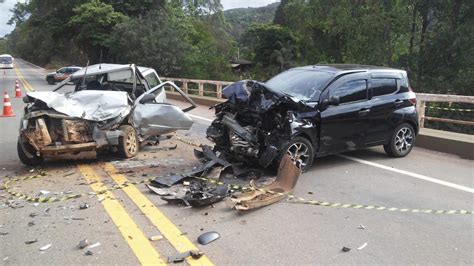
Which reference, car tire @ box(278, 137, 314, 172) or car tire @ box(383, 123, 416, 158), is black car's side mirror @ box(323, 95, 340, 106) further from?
car tire @ box(383, 123, 416, 158)

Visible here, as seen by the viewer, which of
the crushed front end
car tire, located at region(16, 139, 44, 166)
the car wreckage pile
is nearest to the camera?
the car wreckage pile

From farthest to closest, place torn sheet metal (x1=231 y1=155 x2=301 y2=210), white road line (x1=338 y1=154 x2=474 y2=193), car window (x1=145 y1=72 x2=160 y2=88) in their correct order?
car window (x1=145 y1=72 x2=160 y2=88) < white road line (x1=338 y1=154 x2=474 y2=193) < torn sheet metal (x1=231 y1=155 x2=301 y2=210)

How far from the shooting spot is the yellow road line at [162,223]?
432cm

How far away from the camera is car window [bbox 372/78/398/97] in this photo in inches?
321

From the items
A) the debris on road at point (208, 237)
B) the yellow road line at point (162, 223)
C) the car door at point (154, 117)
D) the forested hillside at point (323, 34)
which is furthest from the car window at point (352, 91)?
the forested hillside at point (323, 34)

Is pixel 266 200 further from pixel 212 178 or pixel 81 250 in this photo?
pixel 81 250

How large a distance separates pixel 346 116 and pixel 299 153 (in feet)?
3.64

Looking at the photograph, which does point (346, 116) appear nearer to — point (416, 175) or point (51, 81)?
point (416, 175)

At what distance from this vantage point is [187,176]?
664cm

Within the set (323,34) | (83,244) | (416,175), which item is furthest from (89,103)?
(323,34)

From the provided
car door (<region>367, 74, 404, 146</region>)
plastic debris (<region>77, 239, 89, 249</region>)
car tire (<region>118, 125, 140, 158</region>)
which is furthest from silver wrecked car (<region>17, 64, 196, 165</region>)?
car door (<region>367, 74, 404, 146</region>)

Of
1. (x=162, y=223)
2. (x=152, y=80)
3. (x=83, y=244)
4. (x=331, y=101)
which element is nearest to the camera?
(x=83, y=244)

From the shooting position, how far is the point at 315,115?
7.25 meters

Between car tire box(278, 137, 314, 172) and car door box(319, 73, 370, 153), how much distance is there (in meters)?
0.31
